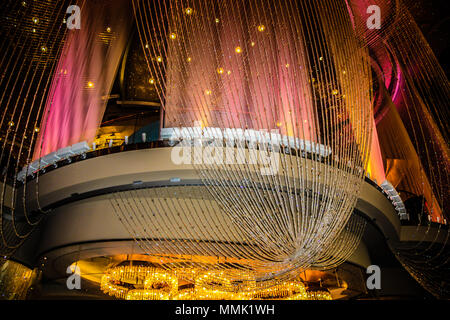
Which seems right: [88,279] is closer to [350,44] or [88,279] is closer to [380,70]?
[350,44]

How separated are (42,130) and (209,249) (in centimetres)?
386

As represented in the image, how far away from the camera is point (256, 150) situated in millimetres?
4891

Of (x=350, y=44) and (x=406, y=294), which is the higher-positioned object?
(x=350, y=44)

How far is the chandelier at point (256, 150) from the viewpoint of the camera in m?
4.80

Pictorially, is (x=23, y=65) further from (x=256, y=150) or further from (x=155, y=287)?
(x=155, y=287)

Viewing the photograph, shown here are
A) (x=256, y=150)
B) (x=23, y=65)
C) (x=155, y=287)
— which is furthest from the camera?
(x=155, y=287)

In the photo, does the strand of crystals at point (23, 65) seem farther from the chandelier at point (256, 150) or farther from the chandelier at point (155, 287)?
the chandelier at point (155, 287)

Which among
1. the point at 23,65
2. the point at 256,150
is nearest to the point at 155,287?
the point at 256,150

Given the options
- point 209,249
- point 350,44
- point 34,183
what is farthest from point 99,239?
point 350,44

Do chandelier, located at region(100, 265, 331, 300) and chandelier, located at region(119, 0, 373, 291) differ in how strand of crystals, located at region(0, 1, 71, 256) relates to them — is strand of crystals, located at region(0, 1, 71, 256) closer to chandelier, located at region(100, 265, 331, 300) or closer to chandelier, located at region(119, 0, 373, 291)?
chandelier, located at region(119, 0, 373, 291)

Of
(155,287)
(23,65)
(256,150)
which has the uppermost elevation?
(23,65)

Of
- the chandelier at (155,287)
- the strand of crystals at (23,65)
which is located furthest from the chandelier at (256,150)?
the strand of crystals at (23,65)
